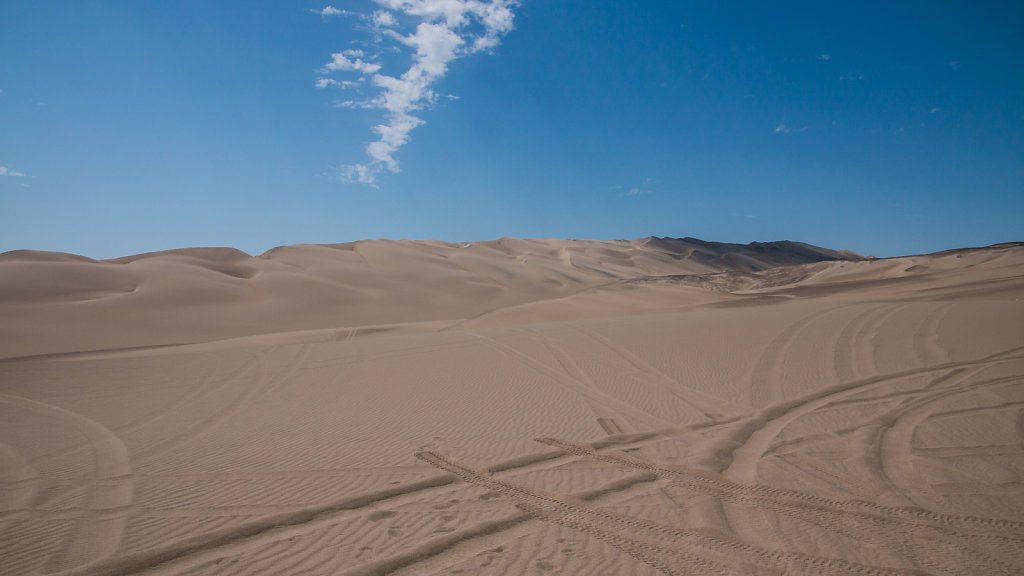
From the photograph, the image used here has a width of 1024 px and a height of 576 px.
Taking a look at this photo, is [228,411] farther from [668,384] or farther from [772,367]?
[772,367]

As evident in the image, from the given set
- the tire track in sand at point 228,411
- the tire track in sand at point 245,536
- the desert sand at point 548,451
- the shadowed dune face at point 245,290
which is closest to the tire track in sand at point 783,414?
the desert sand at point 548,451

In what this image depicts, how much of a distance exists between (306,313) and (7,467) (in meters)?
26.3

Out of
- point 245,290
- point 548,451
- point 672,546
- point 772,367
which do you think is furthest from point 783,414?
point 245,290

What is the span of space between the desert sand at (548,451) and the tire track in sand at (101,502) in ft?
0.10

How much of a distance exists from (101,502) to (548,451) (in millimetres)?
5154

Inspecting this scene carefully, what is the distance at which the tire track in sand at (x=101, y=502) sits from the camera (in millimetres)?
4324

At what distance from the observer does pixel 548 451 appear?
6.82 m

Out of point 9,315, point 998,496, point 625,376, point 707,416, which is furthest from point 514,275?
point 998,496

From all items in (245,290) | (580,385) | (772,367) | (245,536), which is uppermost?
(245,290)

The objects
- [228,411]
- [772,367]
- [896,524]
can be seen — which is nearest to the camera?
[896,524]

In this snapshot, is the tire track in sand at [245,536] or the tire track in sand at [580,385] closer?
the tire track in sand at [245,536]

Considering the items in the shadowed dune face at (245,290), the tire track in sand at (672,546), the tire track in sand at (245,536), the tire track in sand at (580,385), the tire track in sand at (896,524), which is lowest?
the tire track in sand at (245,536)

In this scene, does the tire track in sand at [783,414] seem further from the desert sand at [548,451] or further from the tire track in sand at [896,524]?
the tire track in sand at [896,524]

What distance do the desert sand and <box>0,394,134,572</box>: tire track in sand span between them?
0.10 ft
